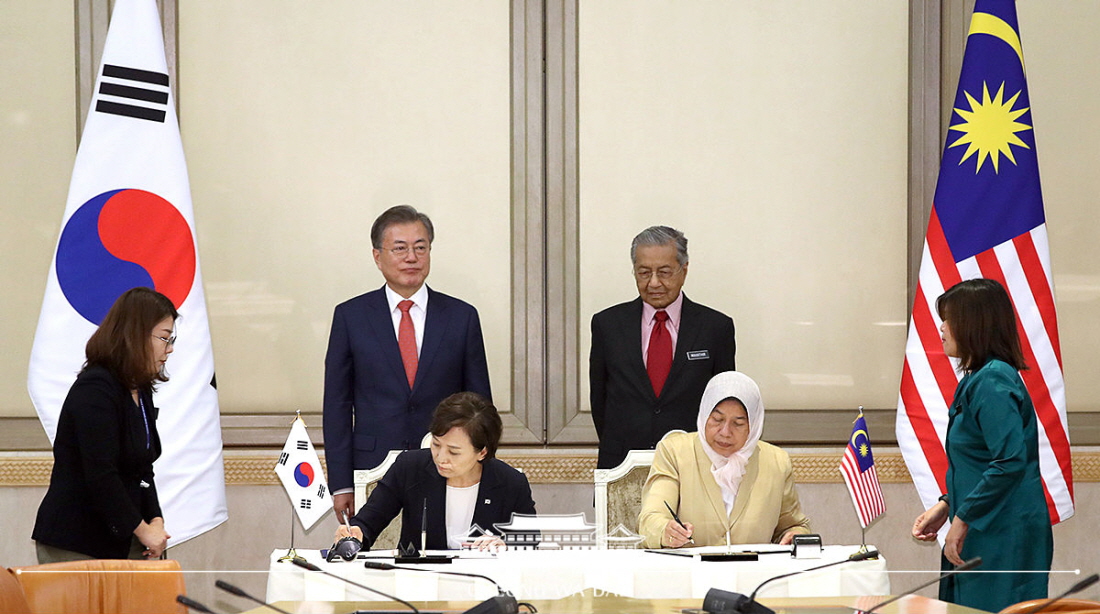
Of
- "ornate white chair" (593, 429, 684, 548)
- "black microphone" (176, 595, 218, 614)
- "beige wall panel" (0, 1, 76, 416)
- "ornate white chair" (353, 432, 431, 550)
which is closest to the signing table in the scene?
"black microphone" (176, 595, 218, 614)

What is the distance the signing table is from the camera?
98.5 inches

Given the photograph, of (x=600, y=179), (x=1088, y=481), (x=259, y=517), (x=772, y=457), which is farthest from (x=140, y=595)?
(x=1088, y=481)

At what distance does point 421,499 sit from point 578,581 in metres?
1.38

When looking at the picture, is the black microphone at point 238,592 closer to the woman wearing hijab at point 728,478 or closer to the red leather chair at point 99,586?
the red leather chair at point 99,586

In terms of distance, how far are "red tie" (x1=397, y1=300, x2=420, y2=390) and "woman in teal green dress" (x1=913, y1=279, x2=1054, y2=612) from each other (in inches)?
78.9

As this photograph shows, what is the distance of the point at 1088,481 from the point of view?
569cm

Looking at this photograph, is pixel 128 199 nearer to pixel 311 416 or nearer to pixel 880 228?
pixel 311 416

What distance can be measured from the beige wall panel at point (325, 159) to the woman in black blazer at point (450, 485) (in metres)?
1.75

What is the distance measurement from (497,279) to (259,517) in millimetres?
1556

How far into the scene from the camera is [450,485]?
13.1 ft

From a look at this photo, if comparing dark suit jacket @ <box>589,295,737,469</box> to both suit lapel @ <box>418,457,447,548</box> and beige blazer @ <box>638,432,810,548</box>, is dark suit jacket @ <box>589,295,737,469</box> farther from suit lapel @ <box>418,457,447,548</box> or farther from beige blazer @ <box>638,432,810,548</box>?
suit lapel @ <box>418,457,447,548</box>

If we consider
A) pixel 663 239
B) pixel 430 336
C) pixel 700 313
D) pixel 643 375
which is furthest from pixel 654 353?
pixel 430 336

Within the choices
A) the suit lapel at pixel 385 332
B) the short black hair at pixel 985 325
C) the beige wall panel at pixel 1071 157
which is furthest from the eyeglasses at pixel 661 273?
the beige wall panel at pixel 1071 157

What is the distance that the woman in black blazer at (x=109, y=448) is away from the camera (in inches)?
148
